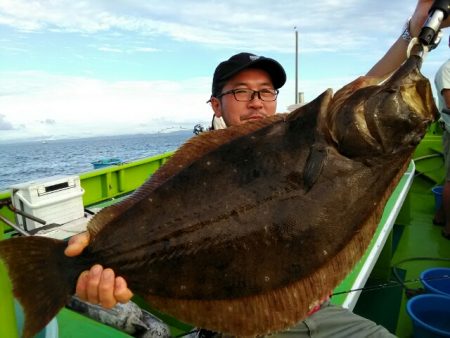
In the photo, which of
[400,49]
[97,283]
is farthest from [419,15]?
[97,283]

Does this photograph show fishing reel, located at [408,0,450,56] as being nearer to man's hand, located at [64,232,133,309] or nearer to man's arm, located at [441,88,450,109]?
man's hand, located at [64,232,133,309]

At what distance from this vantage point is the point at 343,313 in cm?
253

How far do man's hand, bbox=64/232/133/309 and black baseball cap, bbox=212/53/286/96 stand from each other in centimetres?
173

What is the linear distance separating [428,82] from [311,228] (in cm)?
81

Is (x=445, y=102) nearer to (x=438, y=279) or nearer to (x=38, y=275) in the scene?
(x=438, y=279)

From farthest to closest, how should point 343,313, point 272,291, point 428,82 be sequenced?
point 343,313 < point 272,291 < point 428,82

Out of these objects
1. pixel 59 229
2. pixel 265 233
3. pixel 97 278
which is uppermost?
pixel 265 233

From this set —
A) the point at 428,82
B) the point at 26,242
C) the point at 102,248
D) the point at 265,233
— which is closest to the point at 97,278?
the point at 102,248

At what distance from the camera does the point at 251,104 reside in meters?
2.86

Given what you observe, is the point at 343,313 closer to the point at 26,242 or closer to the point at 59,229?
the point at 26,242

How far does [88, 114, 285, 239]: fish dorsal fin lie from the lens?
1.77 metres

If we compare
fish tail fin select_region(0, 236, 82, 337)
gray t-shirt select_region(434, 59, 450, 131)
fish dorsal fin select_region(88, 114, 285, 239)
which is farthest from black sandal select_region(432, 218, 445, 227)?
fish tail fin select_region(0, 236, 82, 337)

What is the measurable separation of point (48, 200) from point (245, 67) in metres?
2.78

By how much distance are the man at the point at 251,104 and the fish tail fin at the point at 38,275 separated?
79mm
